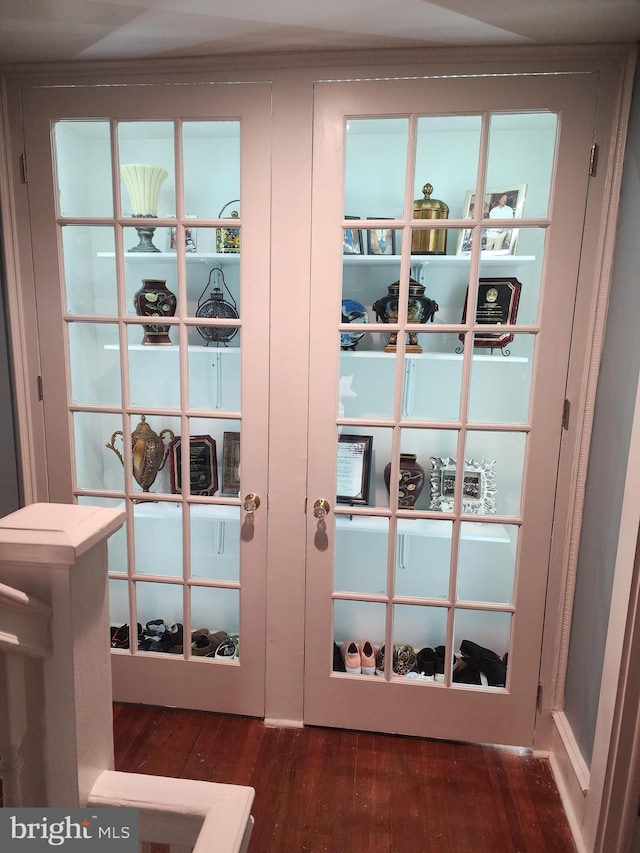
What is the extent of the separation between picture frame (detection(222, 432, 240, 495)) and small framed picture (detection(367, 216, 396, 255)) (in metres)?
0.83

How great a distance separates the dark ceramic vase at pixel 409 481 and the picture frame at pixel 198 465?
2.19 feet

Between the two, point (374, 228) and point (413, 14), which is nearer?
point (413, 14)

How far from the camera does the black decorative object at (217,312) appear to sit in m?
1.92

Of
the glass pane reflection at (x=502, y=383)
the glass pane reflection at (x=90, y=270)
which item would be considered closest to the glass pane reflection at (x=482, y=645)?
the glass pane reflection at (x=502, y=383)

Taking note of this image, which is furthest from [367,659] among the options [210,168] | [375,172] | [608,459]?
[210,168]

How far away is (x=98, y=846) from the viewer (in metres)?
0.81

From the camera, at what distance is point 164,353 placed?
6.66 feet

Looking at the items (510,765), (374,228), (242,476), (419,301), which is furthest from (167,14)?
(510,765)

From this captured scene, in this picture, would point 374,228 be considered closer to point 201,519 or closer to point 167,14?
point 167,14

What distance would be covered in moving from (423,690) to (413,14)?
2115mm

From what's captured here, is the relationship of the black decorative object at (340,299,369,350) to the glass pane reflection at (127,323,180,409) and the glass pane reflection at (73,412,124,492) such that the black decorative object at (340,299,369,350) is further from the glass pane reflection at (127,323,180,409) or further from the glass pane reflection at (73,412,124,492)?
the glass pane reflection at (73,412,124,492)

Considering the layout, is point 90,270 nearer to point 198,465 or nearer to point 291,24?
point 198,465

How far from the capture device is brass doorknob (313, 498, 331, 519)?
75.0 inches

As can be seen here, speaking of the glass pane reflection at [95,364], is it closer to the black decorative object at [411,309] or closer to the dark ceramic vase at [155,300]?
the dark ceramic vase at [155,300]
